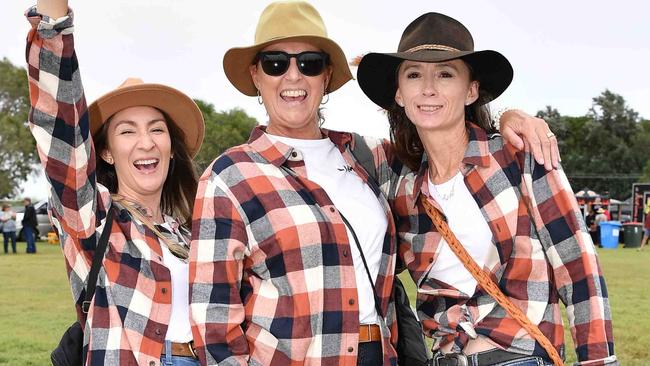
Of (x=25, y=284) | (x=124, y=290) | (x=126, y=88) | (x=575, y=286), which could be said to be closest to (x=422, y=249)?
(x=575, y=286)

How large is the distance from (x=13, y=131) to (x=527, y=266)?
45.4m

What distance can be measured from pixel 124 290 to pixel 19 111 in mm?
46960

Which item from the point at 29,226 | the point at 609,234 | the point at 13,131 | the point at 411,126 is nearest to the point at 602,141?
the point at 609,234

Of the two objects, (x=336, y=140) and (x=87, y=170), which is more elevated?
(x=336, y=140)

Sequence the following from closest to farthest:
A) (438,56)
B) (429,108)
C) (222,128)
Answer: (438,56), (429,108), (222,128)

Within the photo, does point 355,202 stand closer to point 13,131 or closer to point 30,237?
point 30,237

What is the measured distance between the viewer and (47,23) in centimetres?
275

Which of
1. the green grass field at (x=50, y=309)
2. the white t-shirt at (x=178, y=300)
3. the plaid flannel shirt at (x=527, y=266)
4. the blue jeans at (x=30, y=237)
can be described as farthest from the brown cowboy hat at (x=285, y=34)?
the blue jeans at (x=30, y=237)

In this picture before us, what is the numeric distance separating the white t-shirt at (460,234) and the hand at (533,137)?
0.29 m

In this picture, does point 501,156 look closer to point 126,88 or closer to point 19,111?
point 126,88

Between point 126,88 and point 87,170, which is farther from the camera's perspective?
point 126,88

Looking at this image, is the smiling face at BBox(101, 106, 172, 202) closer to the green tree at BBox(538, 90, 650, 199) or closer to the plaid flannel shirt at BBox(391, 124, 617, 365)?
the plaid flannel shirt at BBox(391, 124, 617, 365)

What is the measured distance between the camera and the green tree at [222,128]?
5194 cm

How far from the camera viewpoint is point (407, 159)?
3.71 metres
